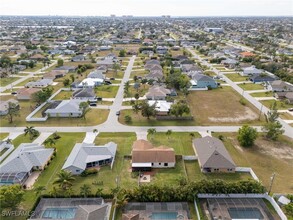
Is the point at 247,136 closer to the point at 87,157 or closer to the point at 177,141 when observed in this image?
the point at 177,141

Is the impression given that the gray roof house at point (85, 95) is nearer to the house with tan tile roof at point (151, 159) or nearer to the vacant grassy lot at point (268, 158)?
the house with tan tile roof at point (151, 159)

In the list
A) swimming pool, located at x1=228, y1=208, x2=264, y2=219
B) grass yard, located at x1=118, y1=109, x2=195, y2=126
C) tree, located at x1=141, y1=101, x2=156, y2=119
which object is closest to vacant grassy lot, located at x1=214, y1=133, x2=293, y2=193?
swimming pool, located at x1=228, y1=208, x2=264, y2=219

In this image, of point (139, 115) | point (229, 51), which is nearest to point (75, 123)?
point (139, 115)

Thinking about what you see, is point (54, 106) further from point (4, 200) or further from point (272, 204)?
point (272, 204)

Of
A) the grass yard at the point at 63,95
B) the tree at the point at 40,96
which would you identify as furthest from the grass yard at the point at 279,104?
the tree at the point at 40,96

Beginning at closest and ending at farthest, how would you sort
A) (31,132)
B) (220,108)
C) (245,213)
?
(245,213)
(31,132)
(220,108)

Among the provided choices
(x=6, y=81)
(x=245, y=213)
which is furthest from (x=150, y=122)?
(x=6, y=81)
